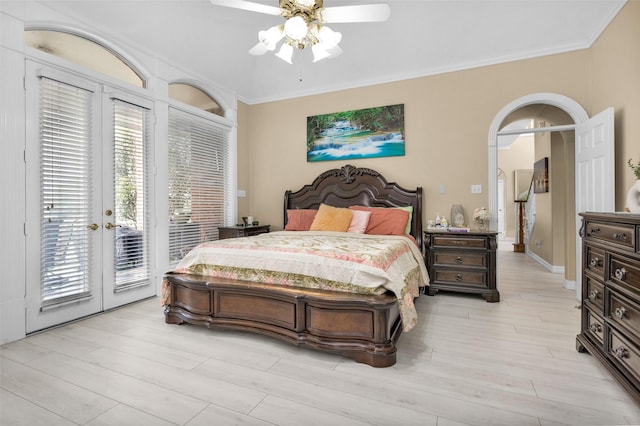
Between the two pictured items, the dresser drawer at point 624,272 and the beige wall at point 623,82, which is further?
the beige wall at point 623,82

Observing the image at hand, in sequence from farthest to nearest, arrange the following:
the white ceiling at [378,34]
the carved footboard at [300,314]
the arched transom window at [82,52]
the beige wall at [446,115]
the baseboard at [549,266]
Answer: the baseboard at [549,266] < the beige wall at [446,115] < the white ceiling at [378,34] < the arched transom window at [82,52] < the carved footboard at [300,314]

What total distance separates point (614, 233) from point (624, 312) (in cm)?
44

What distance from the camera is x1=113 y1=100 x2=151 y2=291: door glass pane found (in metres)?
3.39

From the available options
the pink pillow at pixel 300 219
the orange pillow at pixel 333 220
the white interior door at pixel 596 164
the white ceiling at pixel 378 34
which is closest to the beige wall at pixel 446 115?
the white ceiling at pixel 378 34

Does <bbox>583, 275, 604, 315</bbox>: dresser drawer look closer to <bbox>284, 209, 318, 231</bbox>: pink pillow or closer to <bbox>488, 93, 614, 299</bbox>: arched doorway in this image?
<bbox>488, 93, 614, 299</bbox>: arched doorway

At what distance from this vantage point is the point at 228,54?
4.28 m

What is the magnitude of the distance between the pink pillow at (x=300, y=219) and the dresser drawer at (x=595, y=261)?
3.08 meters

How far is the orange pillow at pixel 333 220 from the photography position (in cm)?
407

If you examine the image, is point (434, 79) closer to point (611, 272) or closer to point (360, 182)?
point (360, 182)

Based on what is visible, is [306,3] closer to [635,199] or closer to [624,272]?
A: [635,199]

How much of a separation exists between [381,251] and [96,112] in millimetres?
3096

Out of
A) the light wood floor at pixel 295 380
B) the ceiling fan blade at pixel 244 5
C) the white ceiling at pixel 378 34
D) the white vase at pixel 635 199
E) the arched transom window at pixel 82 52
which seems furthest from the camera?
the white ceiling at pixel 378 34

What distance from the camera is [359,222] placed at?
13.4ft

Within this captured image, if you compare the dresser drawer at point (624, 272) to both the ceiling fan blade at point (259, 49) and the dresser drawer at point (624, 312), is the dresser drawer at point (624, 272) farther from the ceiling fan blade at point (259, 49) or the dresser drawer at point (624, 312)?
the ceiling fan blade at point (259, 49)
